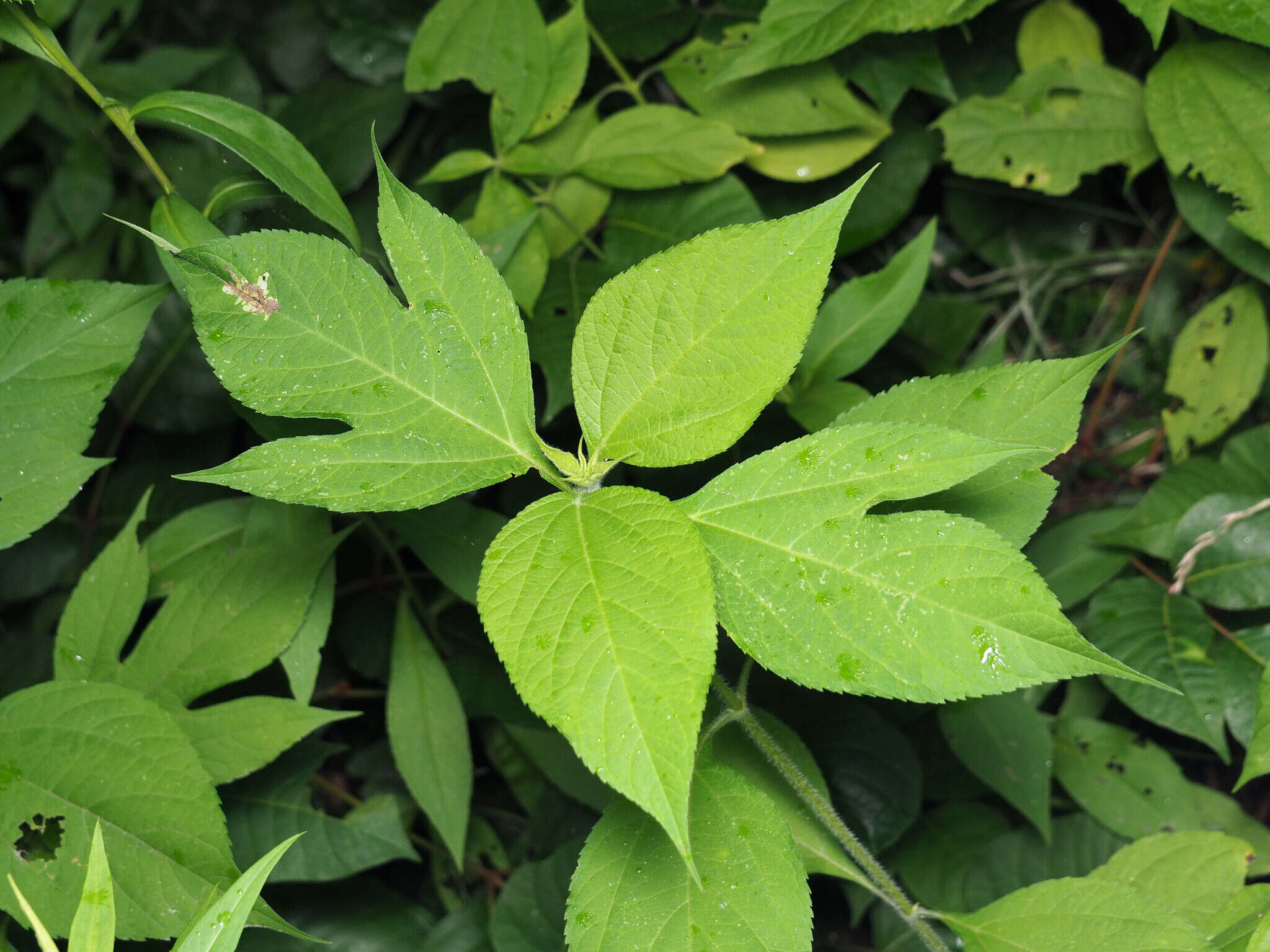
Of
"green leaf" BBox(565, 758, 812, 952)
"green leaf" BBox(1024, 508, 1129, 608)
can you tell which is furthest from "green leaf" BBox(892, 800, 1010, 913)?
"green leaf" BBox(565, 758, 812, 952)

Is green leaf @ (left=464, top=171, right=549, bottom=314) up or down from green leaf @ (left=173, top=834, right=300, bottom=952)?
up

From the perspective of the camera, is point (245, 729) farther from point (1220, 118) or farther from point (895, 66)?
point (1220, 118)

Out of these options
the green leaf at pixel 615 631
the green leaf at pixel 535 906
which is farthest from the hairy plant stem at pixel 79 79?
the green leaf at pixel 535 906

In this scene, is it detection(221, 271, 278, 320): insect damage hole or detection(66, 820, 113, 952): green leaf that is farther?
detection(221, 271, 278, 320): insect damage hole

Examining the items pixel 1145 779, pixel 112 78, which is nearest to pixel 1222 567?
pixel 1145 779

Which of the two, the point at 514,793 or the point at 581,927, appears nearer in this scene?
the point at 581,927

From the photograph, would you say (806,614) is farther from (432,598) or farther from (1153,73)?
(1153,73)

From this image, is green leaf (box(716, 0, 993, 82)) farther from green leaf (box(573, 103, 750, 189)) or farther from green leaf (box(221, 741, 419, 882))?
green leaf (box(221, 741, 419, 882))
